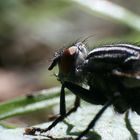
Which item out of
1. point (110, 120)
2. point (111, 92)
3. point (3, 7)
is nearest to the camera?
point (111, 92)

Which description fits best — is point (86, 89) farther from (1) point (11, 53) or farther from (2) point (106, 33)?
(2) point (106, 33)

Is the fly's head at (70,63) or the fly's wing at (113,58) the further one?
the fly's head at (70,63)

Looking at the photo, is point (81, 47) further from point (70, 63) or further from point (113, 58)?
point (113, 58)

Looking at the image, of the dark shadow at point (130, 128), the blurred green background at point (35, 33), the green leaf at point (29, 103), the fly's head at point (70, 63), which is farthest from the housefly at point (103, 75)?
the blurred green background at point (35, 33)

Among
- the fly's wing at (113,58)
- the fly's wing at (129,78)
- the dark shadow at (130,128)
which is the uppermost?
the fly's wing at (113,58)

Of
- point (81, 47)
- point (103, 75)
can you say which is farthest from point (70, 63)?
→ point (103, 75)

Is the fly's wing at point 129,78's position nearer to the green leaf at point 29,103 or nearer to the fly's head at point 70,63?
the fly's head at point 70,63

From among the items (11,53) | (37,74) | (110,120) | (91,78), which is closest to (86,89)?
(91,78)
